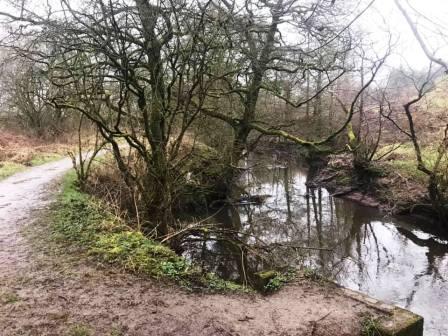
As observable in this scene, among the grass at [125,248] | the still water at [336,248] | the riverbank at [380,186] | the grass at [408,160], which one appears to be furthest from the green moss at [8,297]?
the grass at [408,160]

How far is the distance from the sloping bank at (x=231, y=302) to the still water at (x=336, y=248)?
139 centimetres

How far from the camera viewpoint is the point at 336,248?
36.2 feet

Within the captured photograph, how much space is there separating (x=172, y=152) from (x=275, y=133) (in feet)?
18.4

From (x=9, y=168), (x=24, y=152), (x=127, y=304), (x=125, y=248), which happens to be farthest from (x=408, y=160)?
(x=127, y=304)

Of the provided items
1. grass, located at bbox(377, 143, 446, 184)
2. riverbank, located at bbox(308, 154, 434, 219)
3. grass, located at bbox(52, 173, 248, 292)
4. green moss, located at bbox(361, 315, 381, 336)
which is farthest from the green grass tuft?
grass, located at bbox(377, 143, 446, 184)

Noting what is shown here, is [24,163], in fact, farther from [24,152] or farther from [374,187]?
[374,187]

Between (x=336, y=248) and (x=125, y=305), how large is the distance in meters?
7.68

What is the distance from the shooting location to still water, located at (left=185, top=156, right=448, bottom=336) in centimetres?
805

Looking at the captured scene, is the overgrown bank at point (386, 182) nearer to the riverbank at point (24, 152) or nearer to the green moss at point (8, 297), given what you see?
the riverbank at point (24, 152)

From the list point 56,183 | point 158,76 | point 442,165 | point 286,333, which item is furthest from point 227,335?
point 442,165

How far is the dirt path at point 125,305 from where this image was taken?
423 centimetres

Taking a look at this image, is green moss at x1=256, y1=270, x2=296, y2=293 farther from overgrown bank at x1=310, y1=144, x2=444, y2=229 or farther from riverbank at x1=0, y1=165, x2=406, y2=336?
overgrown bank at x1=310, y1=144, x2=444, y2=229

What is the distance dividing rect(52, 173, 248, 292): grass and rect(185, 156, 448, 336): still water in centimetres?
139

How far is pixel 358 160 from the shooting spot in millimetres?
17781
